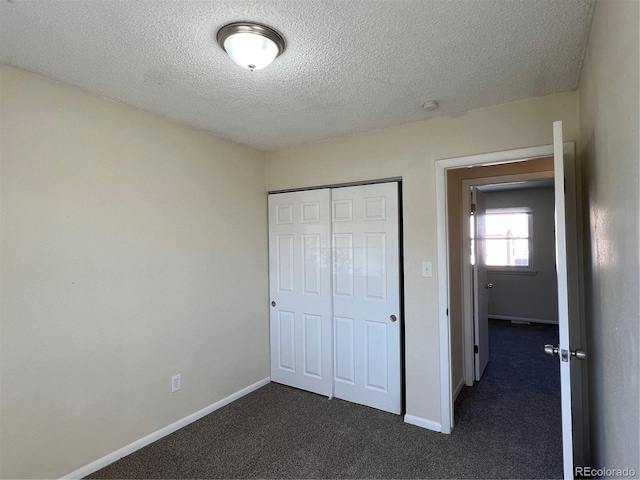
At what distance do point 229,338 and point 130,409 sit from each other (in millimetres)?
901

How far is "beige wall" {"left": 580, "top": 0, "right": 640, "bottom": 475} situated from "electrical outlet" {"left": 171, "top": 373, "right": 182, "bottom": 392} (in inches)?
99.5

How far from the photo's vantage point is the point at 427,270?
2.55m

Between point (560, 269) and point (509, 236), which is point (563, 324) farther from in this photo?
point (509, 236)

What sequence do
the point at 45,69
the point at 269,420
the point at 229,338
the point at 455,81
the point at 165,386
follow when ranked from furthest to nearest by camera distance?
1. the point at 229,338
2. the point at 269,420
3. the point at 165,386
4. the point at 455,81
5. the point at 45,69

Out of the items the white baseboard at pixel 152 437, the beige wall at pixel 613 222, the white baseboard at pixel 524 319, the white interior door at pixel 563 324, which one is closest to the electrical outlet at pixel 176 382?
the white baseboard at pixel 152 437

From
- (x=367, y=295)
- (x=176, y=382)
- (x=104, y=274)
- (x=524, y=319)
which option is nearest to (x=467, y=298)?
(x=367, y=295)

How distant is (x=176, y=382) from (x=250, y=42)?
2.34 metres

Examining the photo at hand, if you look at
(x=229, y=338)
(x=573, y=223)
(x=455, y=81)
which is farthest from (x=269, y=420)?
(x=455, y=81)

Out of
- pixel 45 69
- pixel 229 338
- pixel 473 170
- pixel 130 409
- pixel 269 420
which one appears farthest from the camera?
pixel 473 170

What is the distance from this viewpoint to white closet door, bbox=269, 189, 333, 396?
3088mm

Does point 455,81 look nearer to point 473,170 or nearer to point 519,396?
point 473,170

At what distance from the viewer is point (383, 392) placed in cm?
280

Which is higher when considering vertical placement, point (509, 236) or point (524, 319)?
point (509, 236)

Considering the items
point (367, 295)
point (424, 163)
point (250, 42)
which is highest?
point (250, 42)
